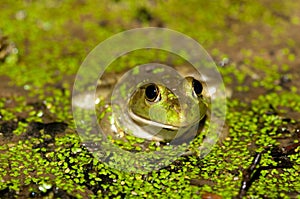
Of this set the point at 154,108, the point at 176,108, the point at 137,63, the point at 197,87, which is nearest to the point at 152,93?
the point at 154,108

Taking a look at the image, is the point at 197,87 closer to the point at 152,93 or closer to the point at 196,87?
the point at 196,87

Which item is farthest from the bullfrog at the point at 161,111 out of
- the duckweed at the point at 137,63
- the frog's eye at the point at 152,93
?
the duckweed at the point at 137,63

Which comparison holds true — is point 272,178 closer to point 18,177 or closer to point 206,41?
point 18,177

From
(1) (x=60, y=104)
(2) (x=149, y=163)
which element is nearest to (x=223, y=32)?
(1) (x=60, y=104)

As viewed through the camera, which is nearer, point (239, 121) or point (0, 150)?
point (0, 150)

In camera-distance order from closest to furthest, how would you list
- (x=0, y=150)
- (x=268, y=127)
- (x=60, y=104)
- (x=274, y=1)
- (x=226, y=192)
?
(x=226, y=192) → (x=0, y=150) → (x=268, y=127) → (x=60, y=104) → (x=274, y=1)

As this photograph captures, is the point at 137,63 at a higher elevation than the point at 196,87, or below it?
higher

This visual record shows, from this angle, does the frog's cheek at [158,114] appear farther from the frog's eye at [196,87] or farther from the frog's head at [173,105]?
the frog's eye at [196,87]

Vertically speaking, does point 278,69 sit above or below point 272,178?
above
